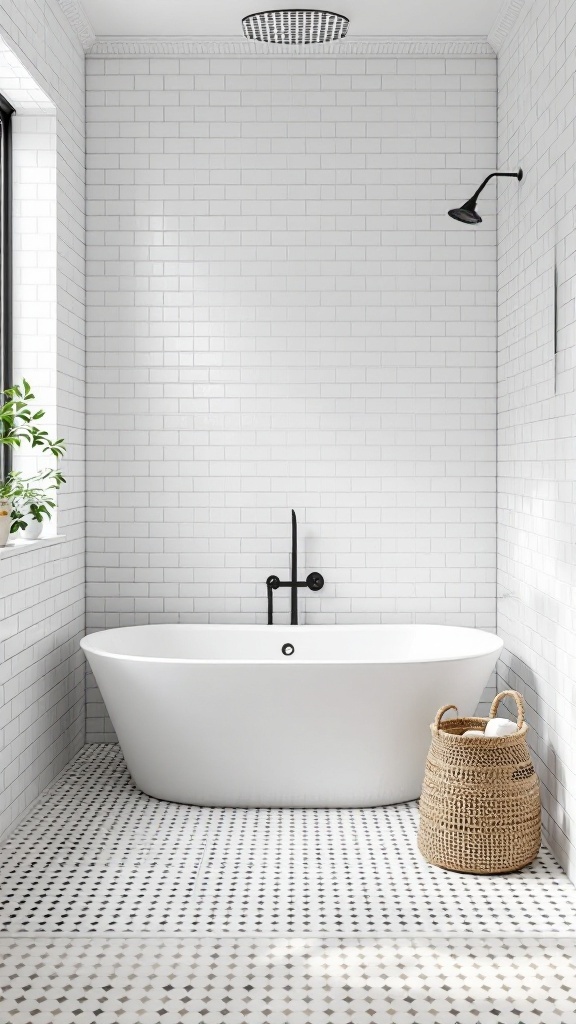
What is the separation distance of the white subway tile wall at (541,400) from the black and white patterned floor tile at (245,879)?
0.42 meters

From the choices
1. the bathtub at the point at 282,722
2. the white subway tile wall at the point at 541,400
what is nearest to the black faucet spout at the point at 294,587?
the bathtub at the point at 282,722

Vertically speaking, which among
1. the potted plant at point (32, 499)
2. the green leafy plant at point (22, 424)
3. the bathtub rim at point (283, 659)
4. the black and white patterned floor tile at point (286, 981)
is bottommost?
the black and white patterned floor tile at point (286, 981)

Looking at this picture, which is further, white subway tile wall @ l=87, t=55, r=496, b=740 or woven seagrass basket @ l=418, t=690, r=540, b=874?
white subway tile wall @ l=87, t=55, r=496, b=740

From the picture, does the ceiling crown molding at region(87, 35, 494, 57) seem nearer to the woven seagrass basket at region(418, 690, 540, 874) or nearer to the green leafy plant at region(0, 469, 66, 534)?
the green leafy plant at region(0, 469, 66, 534)

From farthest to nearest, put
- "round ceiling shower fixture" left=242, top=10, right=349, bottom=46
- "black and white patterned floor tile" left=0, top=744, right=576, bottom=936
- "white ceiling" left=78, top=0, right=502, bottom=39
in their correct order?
"white ceiling" left=78, top=0, right=502, bottom=39 < "round ceiling shower fixture" left=242, top=10, right=349, bottom=46 < "black and white patterned floor tile" left=0, top=744, right=576, bottom=936

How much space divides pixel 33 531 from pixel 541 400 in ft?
6.93

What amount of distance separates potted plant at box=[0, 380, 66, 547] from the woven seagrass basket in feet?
5.95

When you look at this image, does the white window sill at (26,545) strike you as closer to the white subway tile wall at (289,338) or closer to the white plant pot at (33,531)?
the white plant pot at (33,531)

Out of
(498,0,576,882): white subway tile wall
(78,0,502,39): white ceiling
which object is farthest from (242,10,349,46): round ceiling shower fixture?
(498,0,576,882): white subway tile wall

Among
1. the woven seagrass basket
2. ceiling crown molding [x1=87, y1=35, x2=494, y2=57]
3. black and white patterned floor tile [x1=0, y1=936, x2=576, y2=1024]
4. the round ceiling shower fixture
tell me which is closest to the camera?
black and white patterned floor tile [x1=0, y1=936, x2=576, y2=1024]

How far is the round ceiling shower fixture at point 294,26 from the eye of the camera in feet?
13.0

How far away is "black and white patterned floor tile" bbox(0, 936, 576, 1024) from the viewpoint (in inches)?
92.4

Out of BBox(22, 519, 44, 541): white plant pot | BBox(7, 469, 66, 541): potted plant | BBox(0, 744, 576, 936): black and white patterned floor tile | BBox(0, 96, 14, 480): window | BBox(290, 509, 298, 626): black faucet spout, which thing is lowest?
BBox(0, 744, 576, 936): black and white patterned floor tile

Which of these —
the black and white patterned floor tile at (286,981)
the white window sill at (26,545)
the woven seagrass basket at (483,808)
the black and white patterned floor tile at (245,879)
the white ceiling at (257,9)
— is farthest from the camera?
the white ceiling at (257,9)
